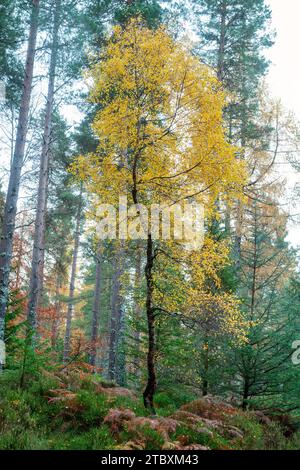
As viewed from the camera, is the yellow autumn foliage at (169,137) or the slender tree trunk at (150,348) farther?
the slender tree trunk at (150,348)

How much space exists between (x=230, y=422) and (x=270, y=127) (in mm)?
11087

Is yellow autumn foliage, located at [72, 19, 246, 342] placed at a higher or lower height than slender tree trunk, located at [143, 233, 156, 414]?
higher

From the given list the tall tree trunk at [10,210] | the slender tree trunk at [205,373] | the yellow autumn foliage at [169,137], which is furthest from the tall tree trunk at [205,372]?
the tall tree trunk at [10,210]

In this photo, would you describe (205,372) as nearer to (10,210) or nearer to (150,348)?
(150,348)

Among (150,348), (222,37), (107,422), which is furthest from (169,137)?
(222,37)

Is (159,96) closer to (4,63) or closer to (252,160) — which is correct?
(4,63)

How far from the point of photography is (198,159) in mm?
7406

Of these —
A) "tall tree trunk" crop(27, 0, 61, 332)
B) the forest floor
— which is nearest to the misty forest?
the forest floor

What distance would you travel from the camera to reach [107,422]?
21.2 ft

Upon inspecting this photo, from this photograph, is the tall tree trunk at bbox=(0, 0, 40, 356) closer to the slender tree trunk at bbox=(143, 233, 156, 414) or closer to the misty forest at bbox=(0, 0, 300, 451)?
the misty forest at bbox=(0, 0, 300, 451)

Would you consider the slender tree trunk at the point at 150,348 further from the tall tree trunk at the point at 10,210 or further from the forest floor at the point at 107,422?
the tall tree trunk at the point at 10,210

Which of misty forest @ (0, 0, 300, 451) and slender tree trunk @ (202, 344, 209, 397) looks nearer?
misty forest @ (0, 0, 300, 451)

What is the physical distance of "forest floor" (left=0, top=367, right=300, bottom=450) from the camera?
230 inches

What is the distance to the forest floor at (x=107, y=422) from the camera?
5.84m
